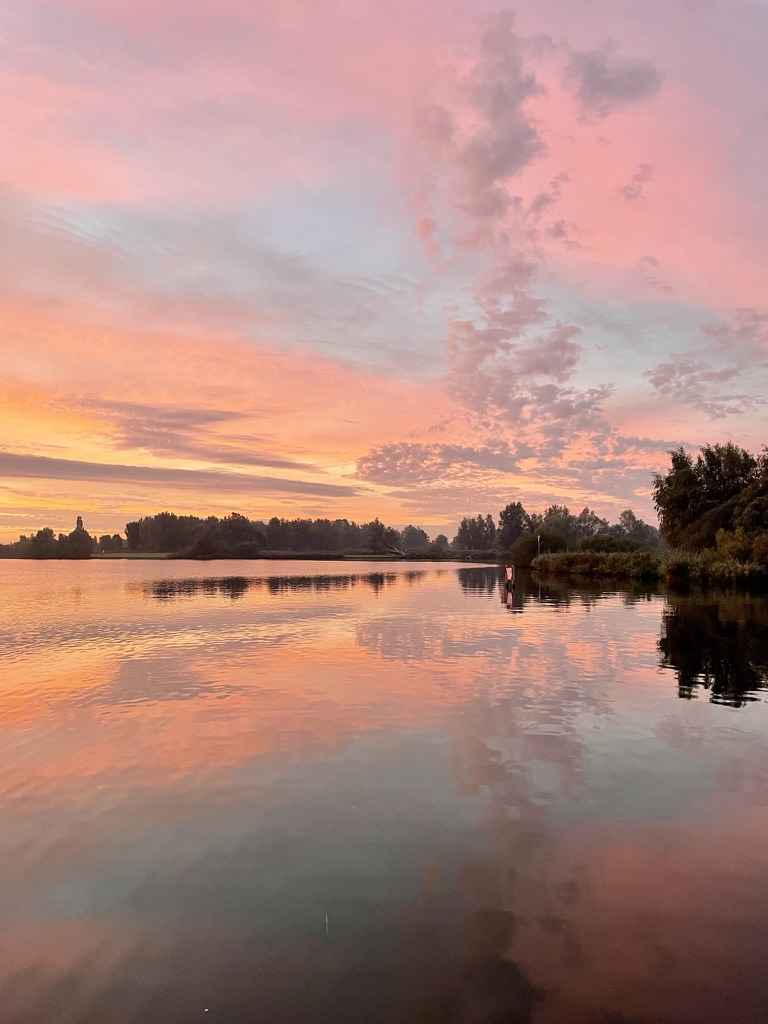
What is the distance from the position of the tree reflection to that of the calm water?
41cm

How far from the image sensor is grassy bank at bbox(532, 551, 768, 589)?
71188 mm

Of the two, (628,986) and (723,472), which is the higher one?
(723,472)

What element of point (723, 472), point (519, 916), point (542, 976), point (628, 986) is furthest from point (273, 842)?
point (723, 472)

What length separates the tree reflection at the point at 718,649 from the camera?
68.0 ft

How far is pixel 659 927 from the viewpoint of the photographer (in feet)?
24.2

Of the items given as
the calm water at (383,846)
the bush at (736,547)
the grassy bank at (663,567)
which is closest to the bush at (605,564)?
the grassy bank at (663,567)

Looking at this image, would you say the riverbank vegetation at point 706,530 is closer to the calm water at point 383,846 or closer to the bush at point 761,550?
the bush at point 761,550

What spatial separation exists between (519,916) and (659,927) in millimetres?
1620

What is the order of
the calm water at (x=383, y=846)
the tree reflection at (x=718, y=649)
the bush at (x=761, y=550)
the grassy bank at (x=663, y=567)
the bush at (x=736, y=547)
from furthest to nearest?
the bush at (x=736, y=547) < the grassy bank at (x=663, y=567) < the bush at (x=761, y=550) < the tree reflection at (x=718, y=649) < the calm water at (x=383, y=846)

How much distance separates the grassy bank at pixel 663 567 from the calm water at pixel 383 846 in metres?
56.3

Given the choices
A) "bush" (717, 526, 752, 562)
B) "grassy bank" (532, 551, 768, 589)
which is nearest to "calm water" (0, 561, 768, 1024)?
"grassy bank" (532, 551, 768, 589)

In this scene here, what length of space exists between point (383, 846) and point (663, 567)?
8056 centimetres

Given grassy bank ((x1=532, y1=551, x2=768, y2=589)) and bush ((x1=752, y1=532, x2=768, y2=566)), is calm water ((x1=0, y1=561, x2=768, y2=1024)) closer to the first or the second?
grassy bank ((x1=532, y1=551, x2=768, y2=589))

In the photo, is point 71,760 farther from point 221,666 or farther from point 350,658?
point 350,658
